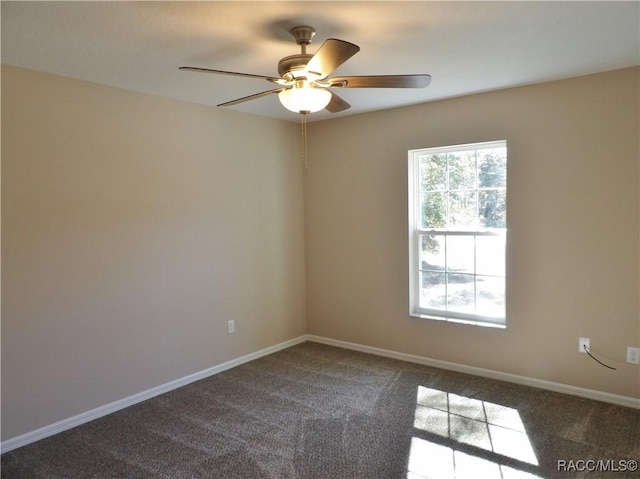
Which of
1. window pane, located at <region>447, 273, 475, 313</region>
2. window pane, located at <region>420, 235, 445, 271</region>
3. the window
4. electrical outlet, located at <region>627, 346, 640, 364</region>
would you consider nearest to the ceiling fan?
the window

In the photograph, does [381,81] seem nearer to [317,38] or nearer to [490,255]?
[317,38]

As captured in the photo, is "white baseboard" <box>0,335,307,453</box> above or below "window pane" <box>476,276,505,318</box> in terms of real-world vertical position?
below

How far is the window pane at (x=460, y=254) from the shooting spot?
381cm

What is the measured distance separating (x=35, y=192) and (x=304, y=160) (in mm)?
2596

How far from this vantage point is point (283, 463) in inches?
97.9

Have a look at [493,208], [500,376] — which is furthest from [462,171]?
[500,376]

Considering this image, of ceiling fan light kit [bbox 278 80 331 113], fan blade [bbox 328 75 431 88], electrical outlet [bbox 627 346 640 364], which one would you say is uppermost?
fan blade [bbox 328 75 431 88]

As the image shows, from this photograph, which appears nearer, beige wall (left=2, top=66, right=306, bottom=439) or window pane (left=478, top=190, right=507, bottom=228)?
beige wall (left=2, top=66, right=306, bottom=439)

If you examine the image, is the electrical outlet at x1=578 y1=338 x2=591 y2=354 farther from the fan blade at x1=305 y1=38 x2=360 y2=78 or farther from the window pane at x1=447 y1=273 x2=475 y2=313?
Result: the fan blade at x1=305 y1=38 x2=360 y2=78

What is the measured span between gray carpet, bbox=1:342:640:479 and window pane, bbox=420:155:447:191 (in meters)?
1.66

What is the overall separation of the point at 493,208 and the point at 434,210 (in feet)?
1.74

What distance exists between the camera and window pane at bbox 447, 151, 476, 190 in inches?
148

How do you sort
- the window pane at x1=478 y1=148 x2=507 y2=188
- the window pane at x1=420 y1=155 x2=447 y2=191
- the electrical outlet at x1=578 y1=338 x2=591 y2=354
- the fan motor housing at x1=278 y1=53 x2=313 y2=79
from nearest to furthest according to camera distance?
the fan motor housing at x1=278 y1=53 x2=313 y2=79 → the electrical outlet at x1=578 y1=338 x2=591 y2=354 → the window pane at x1=478 y1=148 x2=507 y2=188 → the window pane at x1=420 y1=155 x2=447 y2=191

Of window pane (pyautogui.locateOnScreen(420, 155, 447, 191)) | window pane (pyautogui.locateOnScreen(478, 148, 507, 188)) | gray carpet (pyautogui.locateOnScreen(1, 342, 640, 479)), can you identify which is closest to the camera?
gray carpet (pyautogui.locateOnScreen(1, 342, 640, 479))
